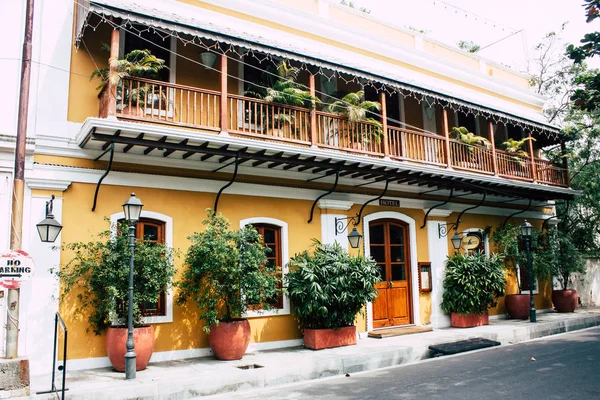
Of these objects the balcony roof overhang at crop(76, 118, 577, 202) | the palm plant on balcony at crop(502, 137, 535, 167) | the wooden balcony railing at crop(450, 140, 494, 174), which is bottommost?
the balcony roof overhang at crop(76, 118, 577, 202)

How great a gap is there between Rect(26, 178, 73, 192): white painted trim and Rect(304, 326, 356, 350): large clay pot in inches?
A: 224

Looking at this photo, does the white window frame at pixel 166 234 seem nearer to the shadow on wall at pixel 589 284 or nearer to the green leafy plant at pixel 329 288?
the green leafy plant at pixel 329 288

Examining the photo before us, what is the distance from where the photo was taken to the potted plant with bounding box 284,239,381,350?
10.9 metres

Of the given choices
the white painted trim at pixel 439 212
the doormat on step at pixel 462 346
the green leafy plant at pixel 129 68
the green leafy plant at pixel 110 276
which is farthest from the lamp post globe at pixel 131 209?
the white painted trim at pixel 439 212

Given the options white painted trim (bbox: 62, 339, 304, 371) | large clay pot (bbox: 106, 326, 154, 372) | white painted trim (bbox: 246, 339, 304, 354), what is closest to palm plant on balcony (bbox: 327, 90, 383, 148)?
white painted trim (bbox: 246, 339, 304, 354)

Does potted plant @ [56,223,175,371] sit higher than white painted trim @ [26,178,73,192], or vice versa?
white painted trim @ [26,178,73,192]

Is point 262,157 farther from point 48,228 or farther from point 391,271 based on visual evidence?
point 391,271

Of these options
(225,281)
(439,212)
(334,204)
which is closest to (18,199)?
(225,281)

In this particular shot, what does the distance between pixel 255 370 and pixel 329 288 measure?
2714 millimetres

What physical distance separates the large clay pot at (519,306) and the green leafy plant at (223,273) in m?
9.15

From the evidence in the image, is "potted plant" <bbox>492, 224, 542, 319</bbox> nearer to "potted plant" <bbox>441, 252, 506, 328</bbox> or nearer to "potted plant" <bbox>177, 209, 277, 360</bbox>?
"potted plant" <bbox>441, 252, 506, 328</bbox>

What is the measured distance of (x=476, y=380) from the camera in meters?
8.30

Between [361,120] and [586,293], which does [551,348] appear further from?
[586,293]

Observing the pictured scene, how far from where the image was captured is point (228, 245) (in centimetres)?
967
